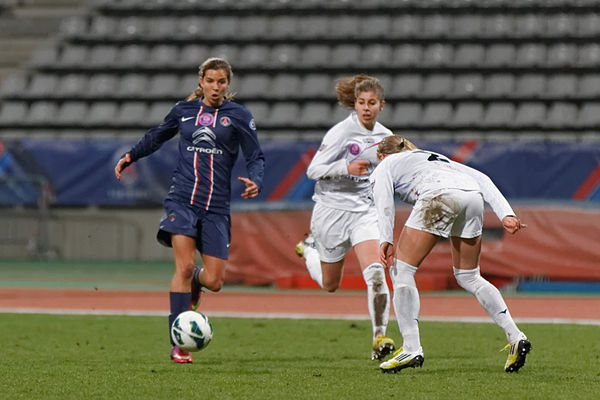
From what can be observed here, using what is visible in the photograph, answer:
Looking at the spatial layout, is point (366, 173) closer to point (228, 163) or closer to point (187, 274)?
point (228, 163)

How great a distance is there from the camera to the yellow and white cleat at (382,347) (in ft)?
27.4

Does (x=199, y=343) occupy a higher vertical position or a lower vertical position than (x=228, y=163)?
lower

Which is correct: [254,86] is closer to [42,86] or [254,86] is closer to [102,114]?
[102,114]

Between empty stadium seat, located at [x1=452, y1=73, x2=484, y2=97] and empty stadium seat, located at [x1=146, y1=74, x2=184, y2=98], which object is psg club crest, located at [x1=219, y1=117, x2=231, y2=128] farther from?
empty stadium seat, located at [x1=146, y1=74, x2=184, y2=98]

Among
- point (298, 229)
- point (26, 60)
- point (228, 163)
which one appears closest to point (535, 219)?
point (298, 229)

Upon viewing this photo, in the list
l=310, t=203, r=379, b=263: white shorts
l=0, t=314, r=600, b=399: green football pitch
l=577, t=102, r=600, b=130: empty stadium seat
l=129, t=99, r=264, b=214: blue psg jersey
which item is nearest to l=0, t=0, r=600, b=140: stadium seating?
l=577, t=102, r=600, b=130: empty stadium seat

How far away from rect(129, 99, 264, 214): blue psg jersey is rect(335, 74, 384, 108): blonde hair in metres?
0.88

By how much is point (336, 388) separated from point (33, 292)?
9.98 metres

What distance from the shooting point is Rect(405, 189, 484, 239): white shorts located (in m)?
7.36

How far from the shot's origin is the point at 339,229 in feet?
29.8

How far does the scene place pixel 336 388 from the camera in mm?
6734

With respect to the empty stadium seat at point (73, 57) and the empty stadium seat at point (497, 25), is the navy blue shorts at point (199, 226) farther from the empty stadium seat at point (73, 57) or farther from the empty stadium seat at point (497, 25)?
the empty stadium seat at point (73, 57)

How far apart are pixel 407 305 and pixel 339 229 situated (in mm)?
1741

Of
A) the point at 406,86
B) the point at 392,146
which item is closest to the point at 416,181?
the point at 392,146
